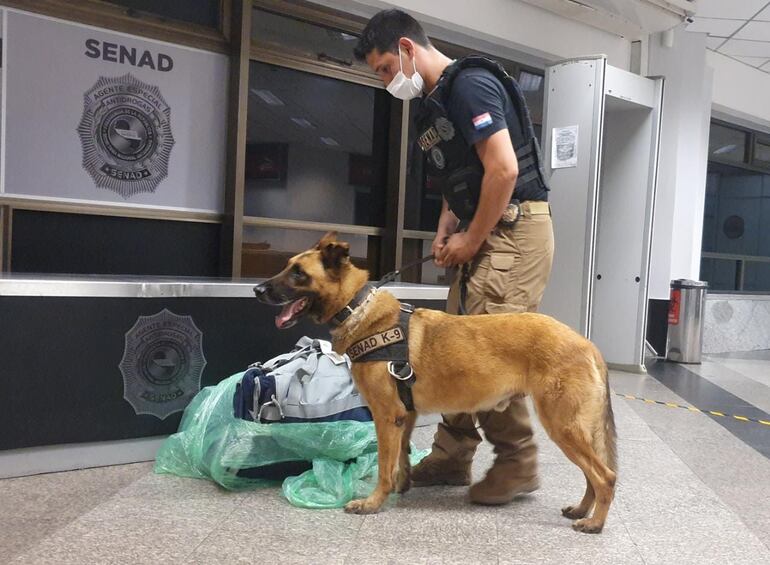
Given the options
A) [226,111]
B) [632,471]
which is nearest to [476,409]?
[632,471]

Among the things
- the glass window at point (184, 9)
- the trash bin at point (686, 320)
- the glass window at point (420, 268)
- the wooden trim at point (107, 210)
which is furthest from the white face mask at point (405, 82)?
the trash bin at point (686, 320)

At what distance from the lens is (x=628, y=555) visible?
1.92 meters

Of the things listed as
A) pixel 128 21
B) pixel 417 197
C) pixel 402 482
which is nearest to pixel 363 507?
pixel 402 482

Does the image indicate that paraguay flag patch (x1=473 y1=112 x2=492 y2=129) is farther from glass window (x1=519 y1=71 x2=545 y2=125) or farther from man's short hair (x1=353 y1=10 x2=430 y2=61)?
glass window (x1=519 y1=71 x2=545 y2=125)

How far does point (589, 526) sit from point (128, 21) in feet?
11.7

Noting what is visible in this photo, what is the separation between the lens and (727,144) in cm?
841

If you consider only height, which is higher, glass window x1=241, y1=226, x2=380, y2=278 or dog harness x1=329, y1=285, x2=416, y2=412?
glass window x1=241, y1=226, x2=380, y2=278

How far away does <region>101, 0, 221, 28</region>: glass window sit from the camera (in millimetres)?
3705

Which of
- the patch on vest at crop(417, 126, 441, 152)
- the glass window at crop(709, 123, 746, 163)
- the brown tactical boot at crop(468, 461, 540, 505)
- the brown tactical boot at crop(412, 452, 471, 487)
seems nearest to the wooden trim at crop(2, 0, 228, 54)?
the patch on vest at crop(417, 126, 441, 152)

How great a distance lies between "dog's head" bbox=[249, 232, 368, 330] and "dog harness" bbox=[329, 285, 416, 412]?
55mm

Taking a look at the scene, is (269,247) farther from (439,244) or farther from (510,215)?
(510,215)

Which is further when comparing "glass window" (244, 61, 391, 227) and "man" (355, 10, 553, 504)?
"glass window" (244, 61, 391, 227)

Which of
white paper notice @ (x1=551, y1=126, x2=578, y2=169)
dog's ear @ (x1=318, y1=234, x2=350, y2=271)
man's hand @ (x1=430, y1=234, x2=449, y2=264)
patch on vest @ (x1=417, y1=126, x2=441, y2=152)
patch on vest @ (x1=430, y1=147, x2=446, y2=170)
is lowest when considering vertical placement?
dog's ear @ (x1=318, y1=234, x2=350, y2=271)

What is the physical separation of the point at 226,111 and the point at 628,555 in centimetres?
342
